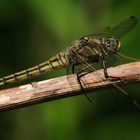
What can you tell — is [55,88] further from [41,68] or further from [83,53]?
[83,53]

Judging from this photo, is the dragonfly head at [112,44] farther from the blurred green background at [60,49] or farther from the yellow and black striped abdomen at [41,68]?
the yellow and black striped abdomen at [41,68]

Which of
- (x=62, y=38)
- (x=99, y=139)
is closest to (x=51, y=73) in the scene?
(x=62, y=38)

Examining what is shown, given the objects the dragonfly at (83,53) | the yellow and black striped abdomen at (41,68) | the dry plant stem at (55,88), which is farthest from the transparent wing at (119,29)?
the dry plant stem at (55,88)

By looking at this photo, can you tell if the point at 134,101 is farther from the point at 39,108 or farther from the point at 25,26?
the point at 25,26

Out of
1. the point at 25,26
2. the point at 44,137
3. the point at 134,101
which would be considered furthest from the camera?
the point at 25,26

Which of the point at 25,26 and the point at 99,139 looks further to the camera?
the point at 25,26

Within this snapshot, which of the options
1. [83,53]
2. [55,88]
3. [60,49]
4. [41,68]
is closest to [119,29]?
[83,53]

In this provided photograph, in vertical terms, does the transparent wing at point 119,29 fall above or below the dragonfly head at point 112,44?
above
